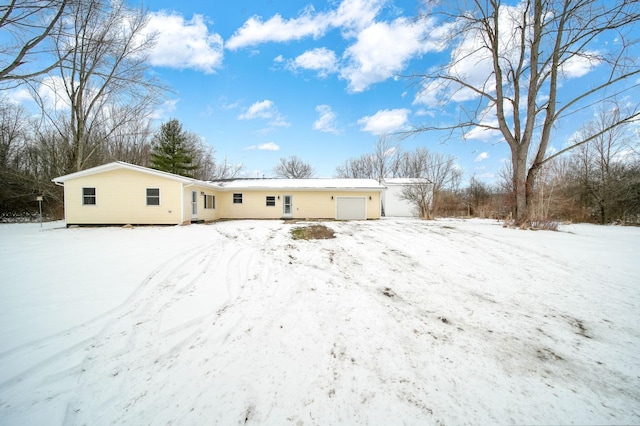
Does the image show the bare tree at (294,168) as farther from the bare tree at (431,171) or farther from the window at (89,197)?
the window at (89,197)

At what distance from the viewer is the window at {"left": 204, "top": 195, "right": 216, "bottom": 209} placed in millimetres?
14845

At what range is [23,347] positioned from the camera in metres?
2.34

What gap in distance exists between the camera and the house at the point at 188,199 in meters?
11.8

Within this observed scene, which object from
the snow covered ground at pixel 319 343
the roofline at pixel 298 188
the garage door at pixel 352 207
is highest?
the roofline at pixel 298 188

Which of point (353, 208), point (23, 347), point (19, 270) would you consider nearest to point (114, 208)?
point (19, 270)

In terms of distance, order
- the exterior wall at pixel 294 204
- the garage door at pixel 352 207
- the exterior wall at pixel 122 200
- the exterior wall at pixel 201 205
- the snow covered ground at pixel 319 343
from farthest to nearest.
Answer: the garage door at pixel 352 207 < the exterior wall at pixel 294 204 < the exterior wall at pixel 201 205 < the exterior wall at pixel 122 200 < the snow covered ground at pixel 319 343

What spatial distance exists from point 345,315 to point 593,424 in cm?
207

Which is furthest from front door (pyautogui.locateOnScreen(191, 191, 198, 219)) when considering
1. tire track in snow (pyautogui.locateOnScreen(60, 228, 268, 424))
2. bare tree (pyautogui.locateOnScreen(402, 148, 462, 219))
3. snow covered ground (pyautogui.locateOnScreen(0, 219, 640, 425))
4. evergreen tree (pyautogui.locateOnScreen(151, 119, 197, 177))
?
bare tree (pyautogui.locateOnScreen(402, 148, 462, 219))

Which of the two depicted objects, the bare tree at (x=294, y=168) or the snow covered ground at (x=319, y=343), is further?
the bare tree at (x=294, y=168)

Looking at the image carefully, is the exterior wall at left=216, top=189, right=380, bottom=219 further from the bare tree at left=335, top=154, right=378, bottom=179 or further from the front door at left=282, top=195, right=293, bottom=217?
the bare tree at left=335, top=154, right=378, bottom=179

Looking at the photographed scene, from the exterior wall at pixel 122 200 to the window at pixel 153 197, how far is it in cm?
17

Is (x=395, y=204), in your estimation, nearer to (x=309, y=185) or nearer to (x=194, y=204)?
(x=309, y=185)

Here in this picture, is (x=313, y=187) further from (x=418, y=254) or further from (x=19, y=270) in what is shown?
(x=19, y=270)

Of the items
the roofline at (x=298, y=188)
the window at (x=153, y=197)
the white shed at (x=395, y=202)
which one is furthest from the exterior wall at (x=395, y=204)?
the window at (x=153, y=197)
